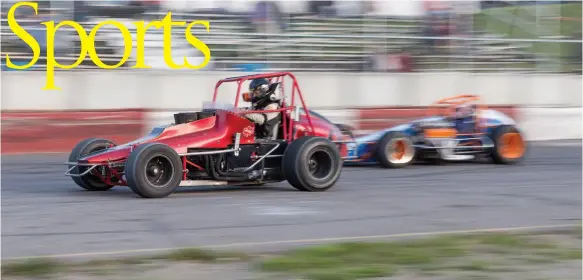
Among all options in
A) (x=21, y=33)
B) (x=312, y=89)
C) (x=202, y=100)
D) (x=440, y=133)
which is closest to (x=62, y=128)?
(x=21, y=33)

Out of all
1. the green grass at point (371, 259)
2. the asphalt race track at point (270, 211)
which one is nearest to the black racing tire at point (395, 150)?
the asphalt race track at point (270, 211)

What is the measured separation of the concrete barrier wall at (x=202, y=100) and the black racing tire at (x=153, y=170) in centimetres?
577

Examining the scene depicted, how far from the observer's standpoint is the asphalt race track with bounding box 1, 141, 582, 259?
6.84m

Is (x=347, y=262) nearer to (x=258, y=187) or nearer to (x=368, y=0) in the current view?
(x=258, y=187)

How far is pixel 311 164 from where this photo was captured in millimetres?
9891

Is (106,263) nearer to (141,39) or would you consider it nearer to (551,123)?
(141,39)

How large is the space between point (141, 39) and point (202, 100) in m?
1.47

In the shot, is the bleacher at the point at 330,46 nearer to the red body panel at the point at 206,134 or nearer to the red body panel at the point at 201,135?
the red body panel at the point at 206,134

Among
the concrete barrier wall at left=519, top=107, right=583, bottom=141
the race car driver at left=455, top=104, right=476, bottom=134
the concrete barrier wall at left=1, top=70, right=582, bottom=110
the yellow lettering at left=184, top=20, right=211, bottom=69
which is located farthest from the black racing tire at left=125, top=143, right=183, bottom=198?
the concrete barrier wall at left=519, top=107, right=583, bottom=141

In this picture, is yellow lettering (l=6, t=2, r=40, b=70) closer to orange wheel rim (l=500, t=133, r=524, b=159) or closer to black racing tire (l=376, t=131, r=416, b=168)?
black racing tire (l=376, t=131, r=416, b=168)

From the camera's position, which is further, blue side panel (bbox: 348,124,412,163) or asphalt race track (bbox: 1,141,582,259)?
blue side panel (bbox: 348,124,412,163)

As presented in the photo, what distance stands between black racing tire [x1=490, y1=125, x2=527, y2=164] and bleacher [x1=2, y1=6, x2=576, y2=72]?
472cm

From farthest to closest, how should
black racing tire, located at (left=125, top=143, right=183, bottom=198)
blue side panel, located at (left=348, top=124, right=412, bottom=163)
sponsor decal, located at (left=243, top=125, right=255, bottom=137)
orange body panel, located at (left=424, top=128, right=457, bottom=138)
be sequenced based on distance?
1. orange body panel, located at (left=424, top=128, right=457, bottom=138)
2. blue side panel, located at (left=348, top=124, right=412, bottom=163)
3. sponsor decal, located at (left=243, top=125, right=255, bottom=137)
4. black racing tire, located at (left=125, top=143, right=183, bottom=198)

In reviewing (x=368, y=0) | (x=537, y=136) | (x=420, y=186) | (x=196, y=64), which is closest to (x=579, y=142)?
(x=537, y=136)
